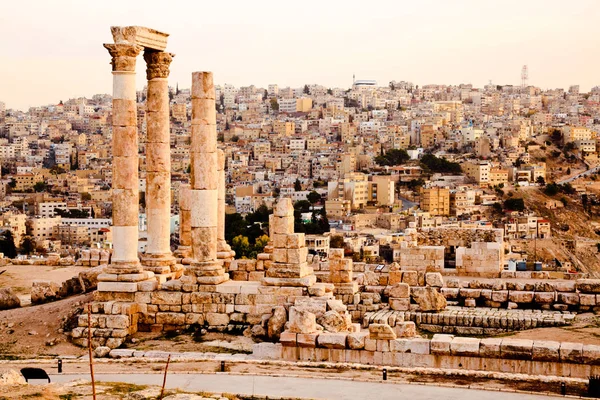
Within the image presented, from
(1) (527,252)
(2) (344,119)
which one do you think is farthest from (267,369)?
(2) (344,119)

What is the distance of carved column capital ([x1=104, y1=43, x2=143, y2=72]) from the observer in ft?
63.2

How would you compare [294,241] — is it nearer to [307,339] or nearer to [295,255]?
[295,255]

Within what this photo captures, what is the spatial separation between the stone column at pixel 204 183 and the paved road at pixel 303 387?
459 cm

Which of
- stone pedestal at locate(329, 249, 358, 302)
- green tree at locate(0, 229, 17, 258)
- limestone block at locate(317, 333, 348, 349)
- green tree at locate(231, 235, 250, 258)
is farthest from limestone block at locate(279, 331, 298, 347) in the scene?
green tree at locate(0, 229, 17, 258)

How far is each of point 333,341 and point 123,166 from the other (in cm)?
622

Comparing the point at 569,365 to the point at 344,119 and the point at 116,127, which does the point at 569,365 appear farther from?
the point at 344,119

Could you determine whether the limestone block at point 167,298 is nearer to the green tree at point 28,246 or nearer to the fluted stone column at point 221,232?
the fluted stone column at point 221,232

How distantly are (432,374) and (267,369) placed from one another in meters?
2.54

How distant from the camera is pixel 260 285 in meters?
18.8

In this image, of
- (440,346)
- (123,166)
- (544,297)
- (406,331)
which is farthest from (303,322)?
(544,297)

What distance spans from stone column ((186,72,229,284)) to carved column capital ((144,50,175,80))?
1.15 m

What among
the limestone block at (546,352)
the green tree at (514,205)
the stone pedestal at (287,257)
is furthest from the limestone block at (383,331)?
the green tree at (514,205)

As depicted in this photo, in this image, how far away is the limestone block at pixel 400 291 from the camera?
2045 centimetres

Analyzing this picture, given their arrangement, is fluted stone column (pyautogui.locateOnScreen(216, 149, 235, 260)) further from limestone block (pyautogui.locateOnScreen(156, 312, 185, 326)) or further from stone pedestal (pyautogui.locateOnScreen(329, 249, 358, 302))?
limestone block (pyautogui.locateOnScreen(156, 312, 185, 326))
